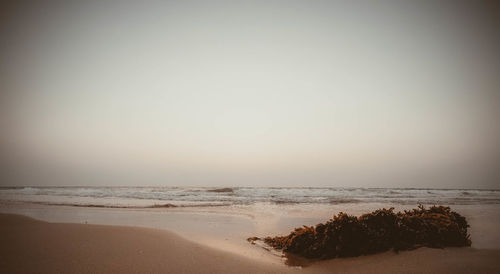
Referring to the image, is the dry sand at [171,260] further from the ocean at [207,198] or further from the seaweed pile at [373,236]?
the ocean at [207,198]

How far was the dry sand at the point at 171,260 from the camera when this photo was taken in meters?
3.64

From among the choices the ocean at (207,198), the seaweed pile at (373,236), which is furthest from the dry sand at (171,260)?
the ocean at (207,198)

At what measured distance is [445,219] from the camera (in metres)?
5.20

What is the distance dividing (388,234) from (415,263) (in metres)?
0.93

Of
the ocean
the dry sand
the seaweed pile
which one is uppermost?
the seaweed pile

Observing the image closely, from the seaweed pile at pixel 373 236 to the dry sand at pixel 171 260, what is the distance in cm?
23

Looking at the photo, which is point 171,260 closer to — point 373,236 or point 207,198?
point 373,236

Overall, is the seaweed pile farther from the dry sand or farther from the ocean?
the ocean

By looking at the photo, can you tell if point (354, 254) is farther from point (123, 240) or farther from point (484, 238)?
point (123, 240)

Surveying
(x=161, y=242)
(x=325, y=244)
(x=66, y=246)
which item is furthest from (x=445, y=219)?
(x=66, y=246)

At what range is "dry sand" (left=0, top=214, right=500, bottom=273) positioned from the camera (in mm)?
3641

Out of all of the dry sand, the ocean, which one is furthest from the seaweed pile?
the ocean

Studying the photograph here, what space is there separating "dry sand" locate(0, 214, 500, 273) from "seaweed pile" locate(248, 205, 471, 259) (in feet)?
0.74

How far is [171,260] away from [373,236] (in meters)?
3.54
